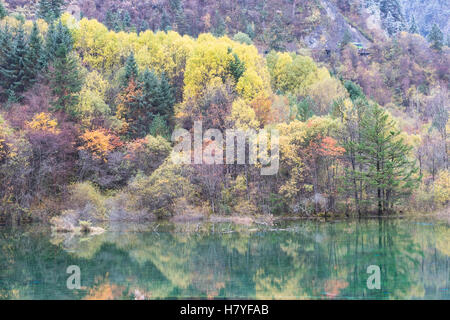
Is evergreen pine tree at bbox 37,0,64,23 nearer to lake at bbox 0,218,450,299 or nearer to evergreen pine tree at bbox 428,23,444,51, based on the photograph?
lake at bbox 0,218,450,299

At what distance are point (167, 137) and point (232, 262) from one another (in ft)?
84.6

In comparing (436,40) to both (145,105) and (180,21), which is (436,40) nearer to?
(180,21)

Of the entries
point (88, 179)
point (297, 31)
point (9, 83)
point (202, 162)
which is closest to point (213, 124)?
point (202, 162)

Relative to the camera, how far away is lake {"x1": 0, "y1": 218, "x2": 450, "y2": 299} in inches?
655

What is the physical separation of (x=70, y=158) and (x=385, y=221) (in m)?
24.7

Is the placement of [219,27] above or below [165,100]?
above

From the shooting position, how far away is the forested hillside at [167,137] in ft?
131

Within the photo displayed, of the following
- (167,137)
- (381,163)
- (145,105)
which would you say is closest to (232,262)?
(381,163)

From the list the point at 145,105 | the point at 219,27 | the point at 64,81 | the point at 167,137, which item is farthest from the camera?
the point at 219,27

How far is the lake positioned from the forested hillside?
585 cm

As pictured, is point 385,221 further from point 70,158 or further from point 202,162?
point 70,158

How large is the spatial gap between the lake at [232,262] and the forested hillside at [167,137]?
5.85 m

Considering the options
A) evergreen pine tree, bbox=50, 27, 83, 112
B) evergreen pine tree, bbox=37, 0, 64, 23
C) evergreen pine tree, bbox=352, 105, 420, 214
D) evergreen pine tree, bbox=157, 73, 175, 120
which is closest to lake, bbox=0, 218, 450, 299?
evergreen pine tree, bbox=352, 105, 420, 214

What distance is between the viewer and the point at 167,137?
4656cm
